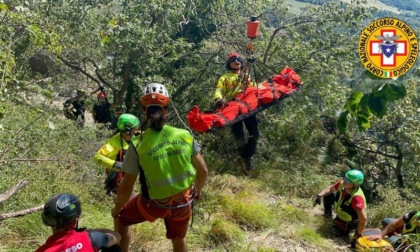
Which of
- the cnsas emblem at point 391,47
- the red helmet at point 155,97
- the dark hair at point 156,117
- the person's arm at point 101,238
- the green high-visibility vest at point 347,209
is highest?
the cnsas emblem at point 391,47

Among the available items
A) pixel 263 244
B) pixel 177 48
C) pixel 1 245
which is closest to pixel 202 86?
pixel 177 48

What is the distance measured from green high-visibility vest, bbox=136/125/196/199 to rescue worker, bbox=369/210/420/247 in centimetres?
317

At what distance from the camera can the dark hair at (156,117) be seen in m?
3.04

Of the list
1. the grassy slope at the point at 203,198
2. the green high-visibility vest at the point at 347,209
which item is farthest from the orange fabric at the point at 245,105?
the green high-visibility vest at the point at 347,209

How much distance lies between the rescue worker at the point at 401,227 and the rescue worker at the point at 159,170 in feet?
9.97

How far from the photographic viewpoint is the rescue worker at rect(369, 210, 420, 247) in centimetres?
498

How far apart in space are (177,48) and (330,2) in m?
3.87

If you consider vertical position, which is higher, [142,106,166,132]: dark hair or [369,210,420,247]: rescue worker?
[142,106,166,132]: dark hair

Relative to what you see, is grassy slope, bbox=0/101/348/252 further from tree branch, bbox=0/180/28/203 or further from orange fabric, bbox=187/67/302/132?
orange fabric, bbox=187/67/302/132

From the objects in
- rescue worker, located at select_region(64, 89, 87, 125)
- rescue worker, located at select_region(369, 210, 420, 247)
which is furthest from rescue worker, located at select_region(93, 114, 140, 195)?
rescue worker, located at select_region(64, 89, 87, 125)

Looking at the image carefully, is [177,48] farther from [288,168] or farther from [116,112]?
[288,168]

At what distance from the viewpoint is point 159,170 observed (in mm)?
3002

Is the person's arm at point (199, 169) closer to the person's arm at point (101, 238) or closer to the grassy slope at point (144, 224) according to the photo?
the person's arm at point (101, 238)

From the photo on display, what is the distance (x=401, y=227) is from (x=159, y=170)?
152 inches
